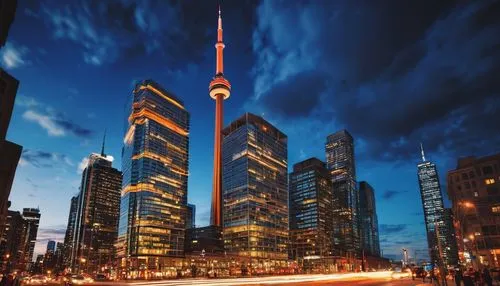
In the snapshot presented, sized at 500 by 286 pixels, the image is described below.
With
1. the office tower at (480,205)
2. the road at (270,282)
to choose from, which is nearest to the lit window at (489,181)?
the office tower at (480,205)

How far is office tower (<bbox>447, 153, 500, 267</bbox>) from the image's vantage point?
8169 cm

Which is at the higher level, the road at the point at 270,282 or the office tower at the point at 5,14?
the office tower at the point at 5,14

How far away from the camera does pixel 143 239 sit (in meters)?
173

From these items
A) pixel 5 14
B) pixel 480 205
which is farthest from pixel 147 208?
pixel 5 14

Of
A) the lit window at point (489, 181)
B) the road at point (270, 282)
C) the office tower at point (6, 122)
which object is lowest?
the road at point (270, 282)

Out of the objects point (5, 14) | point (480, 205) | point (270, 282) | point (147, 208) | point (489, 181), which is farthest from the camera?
point (147, 208)

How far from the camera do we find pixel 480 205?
3440 inches

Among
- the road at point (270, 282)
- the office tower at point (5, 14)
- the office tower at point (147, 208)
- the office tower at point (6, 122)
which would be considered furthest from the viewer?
the office tower at point (147, 208)

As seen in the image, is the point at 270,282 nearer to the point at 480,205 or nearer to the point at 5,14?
the point at 5,14

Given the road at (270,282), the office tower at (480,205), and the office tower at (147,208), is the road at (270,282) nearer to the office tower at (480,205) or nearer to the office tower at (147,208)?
the office tower at (480,205)

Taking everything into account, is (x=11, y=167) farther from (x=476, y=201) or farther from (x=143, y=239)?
(x=143, y=239)

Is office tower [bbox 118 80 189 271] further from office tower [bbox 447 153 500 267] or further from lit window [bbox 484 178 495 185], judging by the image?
lit window [bbox 484 178 495 185]

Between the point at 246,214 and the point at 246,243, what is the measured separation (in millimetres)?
15572

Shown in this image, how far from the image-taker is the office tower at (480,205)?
81.7m
